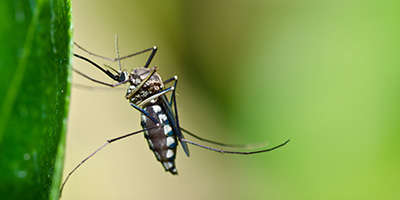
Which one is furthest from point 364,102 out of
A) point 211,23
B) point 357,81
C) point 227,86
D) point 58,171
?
point 58,171

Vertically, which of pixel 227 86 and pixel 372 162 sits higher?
pixel 227 86

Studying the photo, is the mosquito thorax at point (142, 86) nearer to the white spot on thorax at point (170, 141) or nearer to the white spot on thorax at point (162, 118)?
the white spot on thorax at point (162, 118)

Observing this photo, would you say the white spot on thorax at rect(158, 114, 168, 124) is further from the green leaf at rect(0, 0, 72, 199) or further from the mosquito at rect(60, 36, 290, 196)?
the green leaf at rect(0, 0, 72, 199)

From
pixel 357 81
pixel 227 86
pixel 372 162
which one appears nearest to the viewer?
pixel 372 162

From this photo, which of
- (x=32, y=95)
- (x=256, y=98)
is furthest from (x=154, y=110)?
(x=256, y=98)

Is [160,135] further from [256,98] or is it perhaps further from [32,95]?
[256,98]

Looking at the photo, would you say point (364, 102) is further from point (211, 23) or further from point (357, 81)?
point (211, 23)
